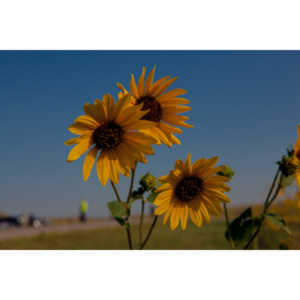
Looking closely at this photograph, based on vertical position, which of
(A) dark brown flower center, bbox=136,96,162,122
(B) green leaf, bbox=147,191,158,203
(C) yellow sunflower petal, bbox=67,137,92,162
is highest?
(A) dark brown flower center, bbox=136,96,162,122

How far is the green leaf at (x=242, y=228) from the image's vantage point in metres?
1.01

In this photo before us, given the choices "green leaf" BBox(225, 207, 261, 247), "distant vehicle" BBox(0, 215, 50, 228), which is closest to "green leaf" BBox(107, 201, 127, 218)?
"green leaf" BBox(225, 207, 261, 247)

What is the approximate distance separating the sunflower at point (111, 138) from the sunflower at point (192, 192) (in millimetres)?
183

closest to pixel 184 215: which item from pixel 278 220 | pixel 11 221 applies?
pixel 278 220

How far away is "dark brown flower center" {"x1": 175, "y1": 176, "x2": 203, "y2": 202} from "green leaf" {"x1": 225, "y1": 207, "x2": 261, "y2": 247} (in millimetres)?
153

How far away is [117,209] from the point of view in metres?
0.83

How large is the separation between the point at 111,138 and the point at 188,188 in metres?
0.34

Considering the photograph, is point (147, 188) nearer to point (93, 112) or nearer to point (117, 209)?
point (117, 209)

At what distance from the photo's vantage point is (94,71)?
89.7 inches

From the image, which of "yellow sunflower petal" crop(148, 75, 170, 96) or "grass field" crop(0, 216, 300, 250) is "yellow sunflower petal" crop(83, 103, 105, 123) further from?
"grass field" crop(0, 216, 300, 250)

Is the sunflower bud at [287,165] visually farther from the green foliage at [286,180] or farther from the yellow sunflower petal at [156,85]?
the yellow sunflower petal at [156,85]

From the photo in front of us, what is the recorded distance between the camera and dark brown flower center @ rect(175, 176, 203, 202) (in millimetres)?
1081
